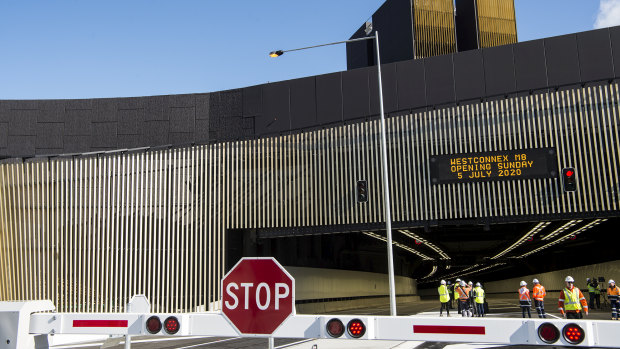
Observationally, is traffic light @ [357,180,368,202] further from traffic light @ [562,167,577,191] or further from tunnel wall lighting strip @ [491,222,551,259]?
tunnel wall lighting strip @ [491,222,551,259]

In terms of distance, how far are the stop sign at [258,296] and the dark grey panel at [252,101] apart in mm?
25740

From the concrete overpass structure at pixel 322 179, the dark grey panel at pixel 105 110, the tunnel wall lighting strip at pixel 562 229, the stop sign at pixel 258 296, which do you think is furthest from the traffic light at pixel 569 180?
the dark grey panel at pixel 105 110

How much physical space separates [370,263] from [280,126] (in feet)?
56.4

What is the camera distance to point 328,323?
574cm

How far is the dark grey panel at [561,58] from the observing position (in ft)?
90.4

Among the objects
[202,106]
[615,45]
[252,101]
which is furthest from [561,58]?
[202,106]

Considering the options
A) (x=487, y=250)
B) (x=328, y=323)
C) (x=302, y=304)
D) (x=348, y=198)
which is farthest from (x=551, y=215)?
(x=487, y=250)

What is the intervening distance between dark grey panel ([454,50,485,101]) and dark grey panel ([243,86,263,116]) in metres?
10.7

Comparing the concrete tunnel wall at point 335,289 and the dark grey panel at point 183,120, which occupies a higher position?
the dark grey panel at point 183,120

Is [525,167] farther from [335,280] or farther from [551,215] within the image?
[335,280]

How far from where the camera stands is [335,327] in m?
5.73

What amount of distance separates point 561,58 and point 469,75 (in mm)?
4477

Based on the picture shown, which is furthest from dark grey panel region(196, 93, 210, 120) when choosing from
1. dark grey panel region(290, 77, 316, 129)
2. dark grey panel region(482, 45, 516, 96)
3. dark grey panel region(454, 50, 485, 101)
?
dark grey panel region(482, 45, 516, 96)

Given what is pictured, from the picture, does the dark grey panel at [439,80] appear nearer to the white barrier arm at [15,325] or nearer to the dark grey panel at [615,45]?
the dark grey panel at [615,45]
